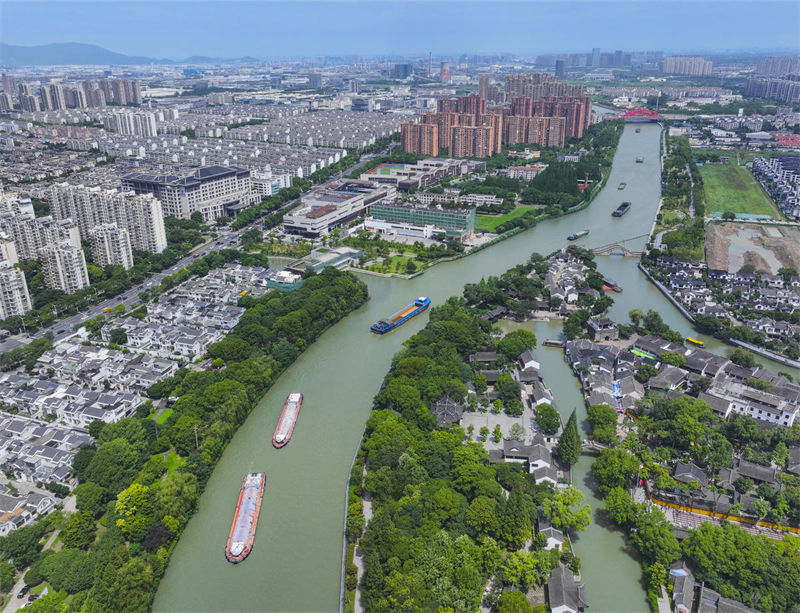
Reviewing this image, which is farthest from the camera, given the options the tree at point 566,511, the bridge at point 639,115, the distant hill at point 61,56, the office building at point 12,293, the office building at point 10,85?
the distant hill at point 61,56

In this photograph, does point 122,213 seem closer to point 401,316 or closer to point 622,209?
point 401,316

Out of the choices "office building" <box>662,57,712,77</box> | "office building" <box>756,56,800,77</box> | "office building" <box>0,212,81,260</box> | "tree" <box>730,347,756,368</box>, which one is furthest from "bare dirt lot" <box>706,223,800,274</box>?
"office building" <box>662,57,712,77</box>

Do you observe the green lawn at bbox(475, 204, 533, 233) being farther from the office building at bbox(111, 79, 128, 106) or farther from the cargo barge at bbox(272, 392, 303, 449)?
the office building at bbox(111, 79, 128, 106)

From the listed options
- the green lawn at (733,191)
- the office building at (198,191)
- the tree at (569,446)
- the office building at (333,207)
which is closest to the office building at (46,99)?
the office building at (198,191)

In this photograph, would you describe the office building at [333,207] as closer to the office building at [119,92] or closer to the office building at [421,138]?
the office building at [421,138]

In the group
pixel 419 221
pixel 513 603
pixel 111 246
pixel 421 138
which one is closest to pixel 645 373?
pixel 513 603

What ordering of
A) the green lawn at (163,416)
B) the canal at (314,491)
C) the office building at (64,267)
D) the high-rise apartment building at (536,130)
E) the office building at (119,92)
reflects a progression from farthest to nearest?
the office building at (119,92)
the high-rise apartment building at (536,130)
the office building at (64,267)
the green lawn at (163,416)
the canal at (314,491)
